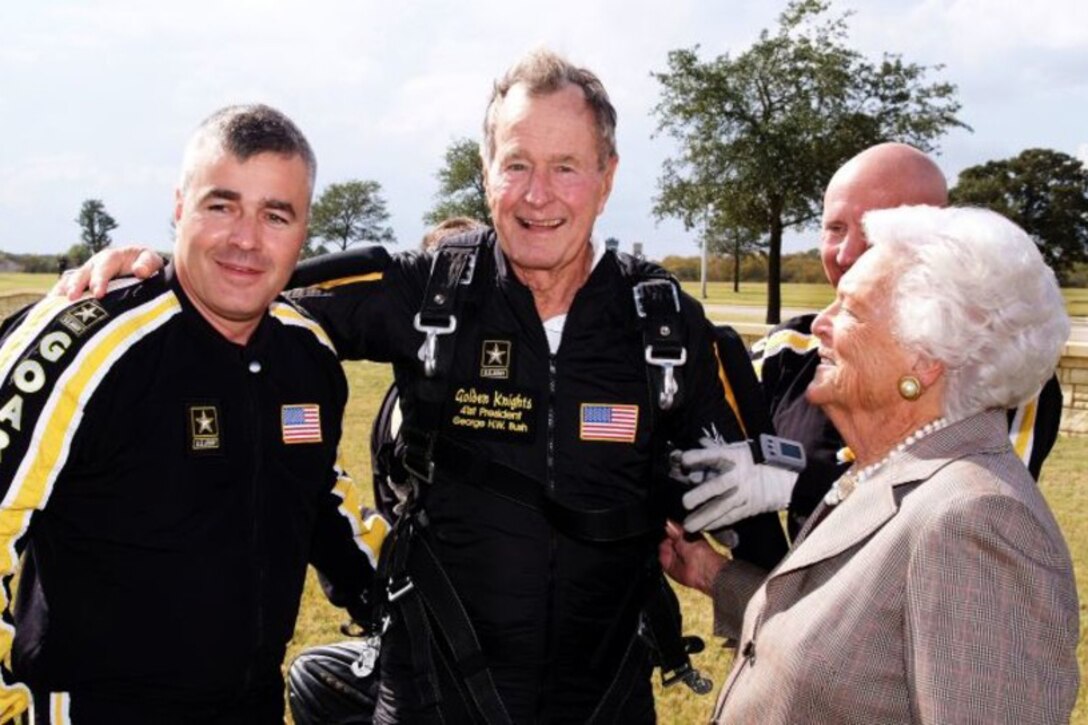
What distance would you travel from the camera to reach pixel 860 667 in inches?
84.4

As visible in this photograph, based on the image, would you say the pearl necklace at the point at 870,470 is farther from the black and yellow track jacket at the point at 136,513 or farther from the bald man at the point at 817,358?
the black and yellow track jacket at the point at 136,513

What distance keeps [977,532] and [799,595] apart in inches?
20.2

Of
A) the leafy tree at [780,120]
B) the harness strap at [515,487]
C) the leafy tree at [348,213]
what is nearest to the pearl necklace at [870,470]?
the harness strap at [515,487]

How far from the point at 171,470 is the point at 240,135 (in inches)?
36.0

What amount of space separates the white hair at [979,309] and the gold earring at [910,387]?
6 cm

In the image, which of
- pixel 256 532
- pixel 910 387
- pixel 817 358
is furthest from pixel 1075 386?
pixel 256 532

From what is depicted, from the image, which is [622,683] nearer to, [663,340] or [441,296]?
[663,340]

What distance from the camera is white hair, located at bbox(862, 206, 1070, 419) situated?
2.23 m

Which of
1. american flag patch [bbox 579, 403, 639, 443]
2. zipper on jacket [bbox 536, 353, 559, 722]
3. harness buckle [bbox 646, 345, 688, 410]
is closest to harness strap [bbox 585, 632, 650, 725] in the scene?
zipper on jacket [bbox 536, 353, 559, 722]

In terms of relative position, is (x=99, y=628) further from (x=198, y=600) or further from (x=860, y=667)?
(x=860, y=667)

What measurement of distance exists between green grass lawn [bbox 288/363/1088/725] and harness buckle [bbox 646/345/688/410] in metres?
3.00

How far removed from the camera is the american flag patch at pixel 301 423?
2908 mm

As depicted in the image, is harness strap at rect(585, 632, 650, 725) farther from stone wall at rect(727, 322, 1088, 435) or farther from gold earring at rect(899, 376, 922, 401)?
stone wall at rect(727, 322, 1088, 435)

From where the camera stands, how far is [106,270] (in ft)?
9.18
